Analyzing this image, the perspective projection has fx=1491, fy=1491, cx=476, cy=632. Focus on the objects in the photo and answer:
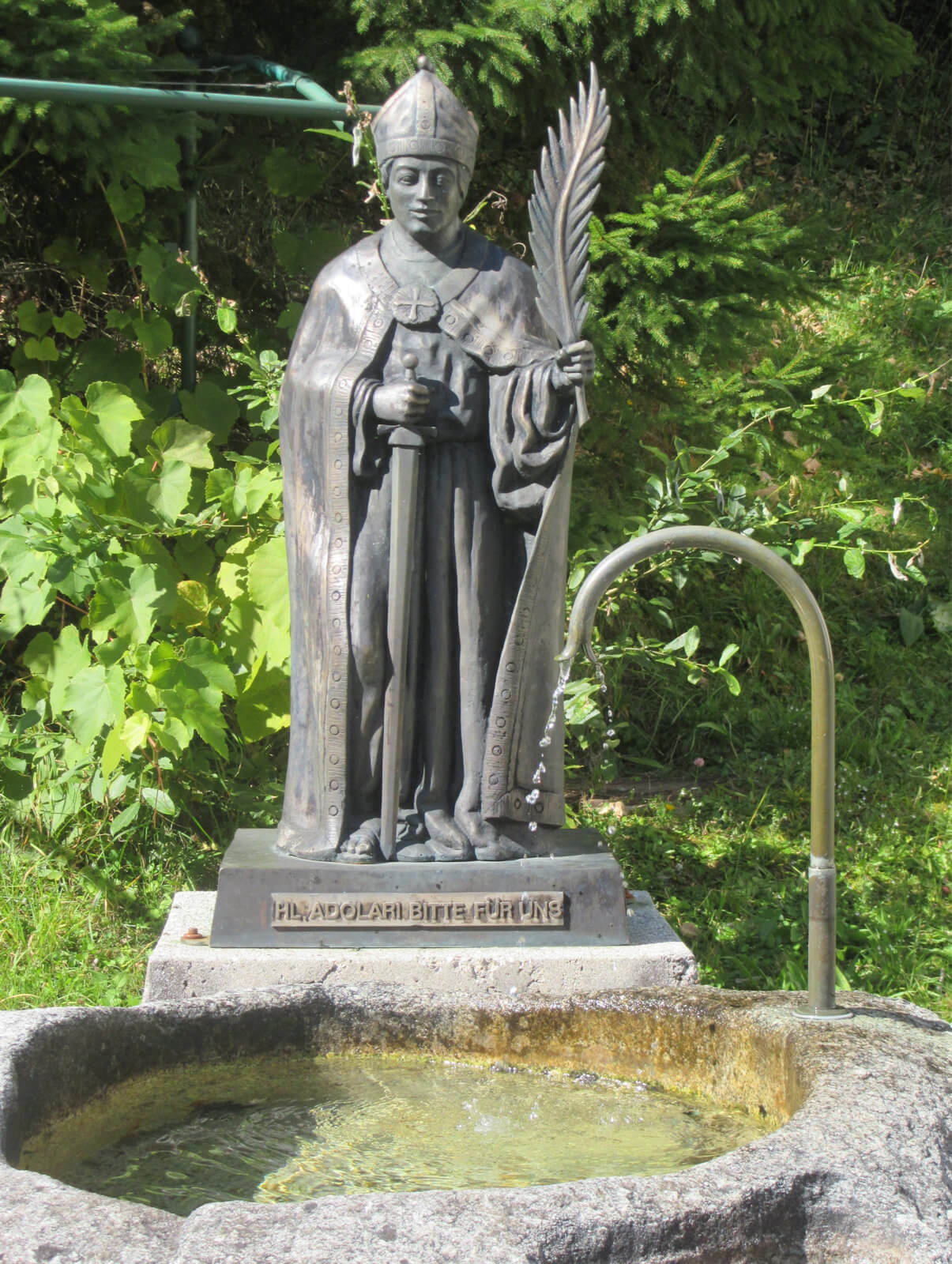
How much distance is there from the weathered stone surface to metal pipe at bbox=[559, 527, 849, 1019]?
71cm

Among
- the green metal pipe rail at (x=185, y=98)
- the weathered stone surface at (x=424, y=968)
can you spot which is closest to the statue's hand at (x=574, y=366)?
the weathered stone surface at (x=424, y=968)

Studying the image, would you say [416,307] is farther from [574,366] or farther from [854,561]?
[854,561]

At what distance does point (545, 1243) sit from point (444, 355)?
6.81ft

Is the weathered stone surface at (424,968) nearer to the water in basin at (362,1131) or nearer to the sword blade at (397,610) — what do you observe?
the sword blade at (397,610)

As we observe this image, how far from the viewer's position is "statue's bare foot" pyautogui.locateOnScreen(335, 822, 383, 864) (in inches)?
130

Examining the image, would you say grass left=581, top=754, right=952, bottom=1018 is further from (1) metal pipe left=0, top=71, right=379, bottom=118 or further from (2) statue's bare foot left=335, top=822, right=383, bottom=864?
(1) metal pipe left=0, top=71, right=379, bottom=118

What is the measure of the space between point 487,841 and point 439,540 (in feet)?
2.27

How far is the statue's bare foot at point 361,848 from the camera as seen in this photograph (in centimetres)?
330

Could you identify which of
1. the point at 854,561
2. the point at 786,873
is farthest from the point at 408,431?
the point at 786,873

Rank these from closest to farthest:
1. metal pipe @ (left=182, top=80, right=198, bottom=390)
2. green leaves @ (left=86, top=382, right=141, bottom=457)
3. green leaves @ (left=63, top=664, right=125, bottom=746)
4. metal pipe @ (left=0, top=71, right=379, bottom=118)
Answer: green leaves @ (left=63, top=664, right=125, bottom=746) → metal pipe @ (left=0, top=71, right=379, bottom=118) → green leaves @ (left=86, top=382, right=141, bottom=457) → metal pipe @ (left=182, top=80, right=198, bottom=390)

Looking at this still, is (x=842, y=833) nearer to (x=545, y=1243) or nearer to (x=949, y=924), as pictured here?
(x=949, y=924)

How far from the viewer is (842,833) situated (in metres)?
5.15

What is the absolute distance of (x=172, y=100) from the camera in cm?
432

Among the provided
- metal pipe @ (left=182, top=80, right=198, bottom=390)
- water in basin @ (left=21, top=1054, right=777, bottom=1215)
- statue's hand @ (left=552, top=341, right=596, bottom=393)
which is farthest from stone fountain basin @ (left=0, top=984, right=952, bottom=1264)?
metal pipe @ (left=182, top=80, right=198, bottom=390)
